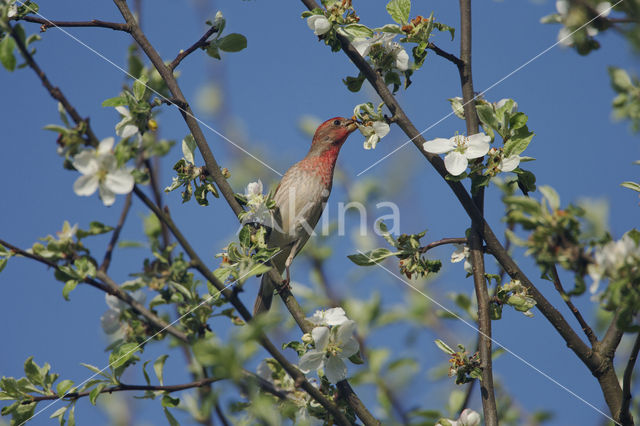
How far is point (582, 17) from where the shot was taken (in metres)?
2.83

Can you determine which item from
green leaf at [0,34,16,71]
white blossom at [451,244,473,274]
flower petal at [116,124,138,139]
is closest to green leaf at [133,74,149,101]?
flower petal at [116,124,138,139]

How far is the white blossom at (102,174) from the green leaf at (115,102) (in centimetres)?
71

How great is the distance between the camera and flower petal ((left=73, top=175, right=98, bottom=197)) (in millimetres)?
2662

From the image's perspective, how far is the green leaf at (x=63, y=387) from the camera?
331 cm

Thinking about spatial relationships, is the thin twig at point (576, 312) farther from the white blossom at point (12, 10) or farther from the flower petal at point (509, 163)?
the white blossom at point (12, 10)

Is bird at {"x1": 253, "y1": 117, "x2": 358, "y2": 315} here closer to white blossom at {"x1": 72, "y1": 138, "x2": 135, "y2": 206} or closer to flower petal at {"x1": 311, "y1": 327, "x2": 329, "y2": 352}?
flower petal at {"x1": 311, "y1": 327, "x2": 329, "y2": 352}

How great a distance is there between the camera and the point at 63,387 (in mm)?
3314

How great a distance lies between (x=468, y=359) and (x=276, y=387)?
48.3 inches

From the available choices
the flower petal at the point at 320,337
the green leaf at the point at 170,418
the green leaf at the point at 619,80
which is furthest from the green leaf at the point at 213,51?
the green leaf at the point at 619,80

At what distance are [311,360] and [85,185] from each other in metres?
1.49

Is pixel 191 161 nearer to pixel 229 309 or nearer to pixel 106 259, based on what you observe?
pixel 106 259

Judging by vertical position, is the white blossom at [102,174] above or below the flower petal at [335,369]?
above

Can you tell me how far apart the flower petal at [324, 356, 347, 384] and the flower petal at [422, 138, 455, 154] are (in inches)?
48.6

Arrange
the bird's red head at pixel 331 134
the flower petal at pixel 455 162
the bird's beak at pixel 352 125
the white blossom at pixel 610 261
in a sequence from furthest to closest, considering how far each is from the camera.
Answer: the bird's red head at pixel 331 134 < the bird's beak at pixel 352 125 < the flower petal at pixel 455 162 < the white blossom at pixel 610 261
